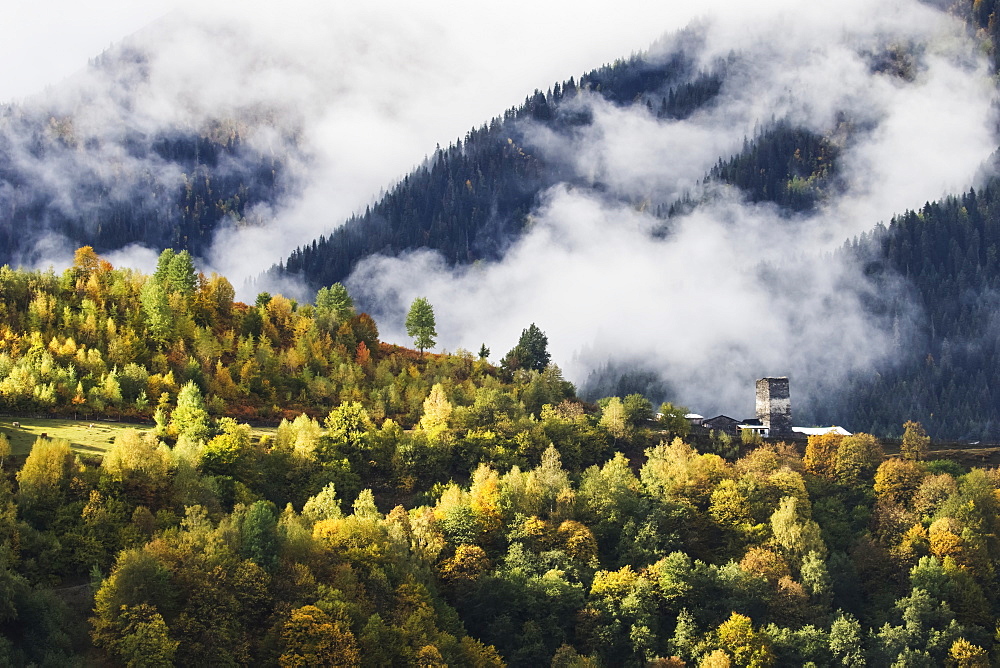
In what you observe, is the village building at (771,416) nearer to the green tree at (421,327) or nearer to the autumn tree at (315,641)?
the green tree at (421,327)

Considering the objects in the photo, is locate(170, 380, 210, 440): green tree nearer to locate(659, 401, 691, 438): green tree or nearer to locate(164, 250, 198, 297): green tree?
locate(164, 250, 198, 297): green tree

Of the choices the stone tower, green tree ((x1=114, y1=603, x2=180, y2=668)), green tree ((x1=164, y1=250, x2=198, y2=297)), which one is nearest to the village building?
the stone tower

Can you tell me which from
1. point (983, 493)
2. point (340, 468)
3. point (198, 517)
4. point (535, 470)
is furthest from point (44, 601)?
point (983, 493)


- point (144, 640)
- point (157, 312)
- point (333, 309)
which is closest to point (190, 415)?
point (157, 312)

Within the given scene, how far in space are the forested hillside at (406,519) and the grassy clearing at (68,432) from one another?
3145 millimetres

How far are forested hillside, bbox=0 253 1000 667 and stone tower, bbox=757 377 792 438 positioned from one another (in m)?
22.0

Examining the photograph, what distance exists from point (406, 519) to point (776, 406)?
285 feet

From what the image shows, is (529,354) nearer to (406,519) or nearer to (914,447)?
(914,447)

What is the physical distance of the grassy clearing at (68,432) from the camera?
11662cm

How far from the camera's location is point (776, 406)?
618 ft

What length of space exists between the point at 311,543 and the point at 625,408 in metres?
64.0

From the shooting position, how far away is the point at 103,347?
472ft

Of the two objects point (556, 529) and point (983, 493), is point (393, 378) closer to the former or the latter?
point (556, 529)

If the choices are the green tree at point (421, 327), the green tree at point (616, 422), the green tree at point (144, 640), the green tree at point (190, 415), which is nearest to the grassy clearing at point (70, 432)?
the green tree at point (190, 415)
